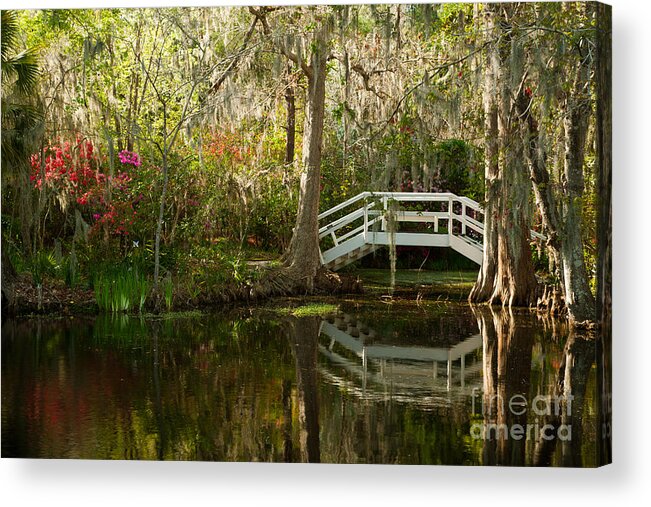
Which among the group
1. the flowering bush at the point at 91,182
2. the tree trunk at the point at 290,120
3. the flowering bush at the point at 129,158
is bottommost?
the flowering bush at the point at 91,182

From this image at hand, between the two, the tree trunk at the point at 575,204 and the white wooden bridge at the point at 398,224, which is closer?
the tree trunk at the point at 575,204

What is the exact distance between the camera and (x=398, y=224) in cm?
613

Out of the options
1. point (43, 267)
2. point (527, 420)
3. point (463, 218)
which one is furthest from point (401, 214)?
point (43, 267)

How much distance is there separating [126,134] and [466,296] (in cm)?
228

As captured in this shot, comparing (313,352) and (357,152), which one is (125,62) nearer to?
(357,152)

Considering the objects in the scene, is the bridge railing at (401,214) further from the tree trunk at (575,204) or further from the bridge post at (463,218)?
the tree trunk at (575,204)

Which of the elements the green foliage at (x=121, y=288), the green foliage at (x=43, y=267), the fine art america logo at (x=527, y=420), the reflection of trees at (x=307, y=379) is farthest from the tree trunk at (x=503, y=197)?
the green foliage at (x=43, y=267)

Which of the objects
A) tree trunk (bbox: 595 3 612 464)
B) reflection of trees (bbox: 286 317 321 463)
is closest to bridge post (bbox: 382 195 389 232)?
reflection of trees (bbox: 286 317 321 463)

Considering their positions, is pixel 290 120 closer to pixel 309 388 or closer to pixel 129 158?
pixel 129 158

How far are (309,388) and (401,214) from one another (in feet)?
3.95

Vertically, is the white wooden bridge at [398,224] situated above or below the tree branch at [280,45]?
below

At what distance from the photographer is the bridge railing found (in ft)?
19.9

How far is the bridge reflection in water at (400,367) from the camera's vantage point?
18.2ft

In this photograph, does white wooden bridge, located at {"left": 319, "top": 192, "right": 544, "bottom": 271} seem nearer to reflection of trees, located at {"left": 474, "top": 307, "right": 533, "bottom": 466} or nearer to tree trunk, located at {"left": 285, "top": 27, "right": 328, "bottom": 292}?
tree trunk, located at {"left": 285, "top": 27, "right": 328, "bottom": 292}
